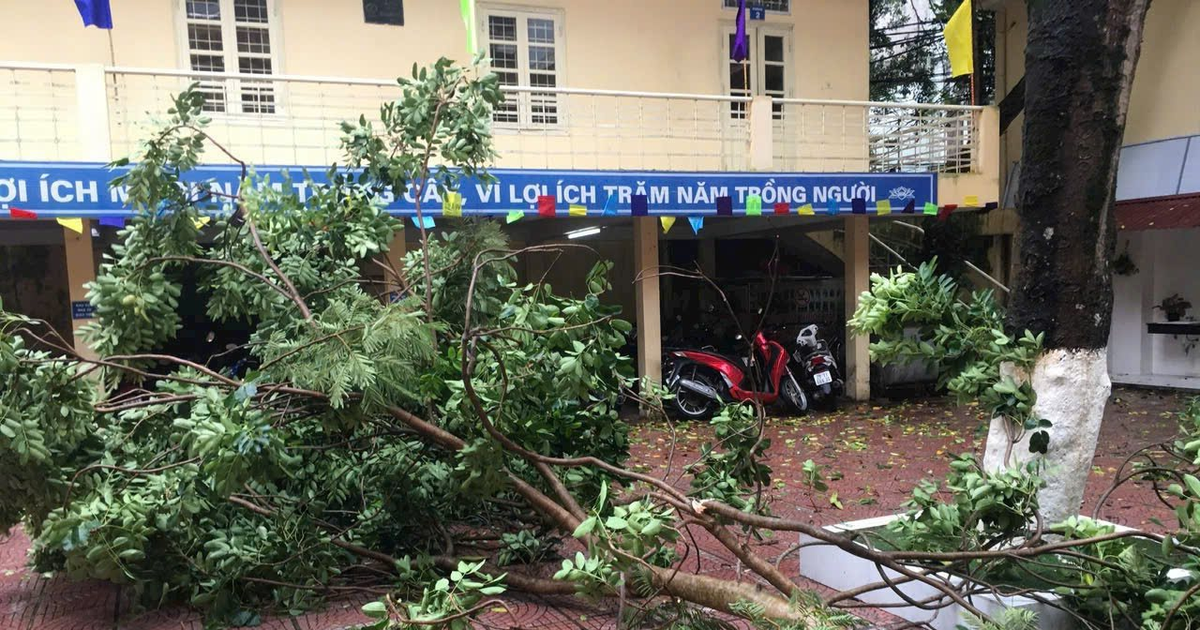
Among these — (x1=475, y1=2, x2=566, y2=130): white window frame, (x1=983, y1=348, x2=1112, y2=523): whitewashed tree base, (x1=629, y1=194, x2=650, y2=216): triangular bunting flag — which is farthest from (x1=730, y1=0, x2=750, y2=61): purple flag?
(x1=983, y1=348, x2=1112, y2=523): whitewashed tree base

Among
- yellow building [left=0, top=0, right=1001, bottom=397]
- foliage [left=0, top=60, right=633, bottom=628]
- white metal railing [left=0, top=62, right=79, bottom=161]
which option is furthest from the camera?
yellow building [left=0, top=0, right=1001, bottom=397]

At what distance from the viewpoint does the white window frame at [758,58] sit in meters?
10.1

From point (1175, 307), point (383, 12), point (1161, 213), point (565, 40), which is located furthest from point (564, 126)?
point (1175, 307)

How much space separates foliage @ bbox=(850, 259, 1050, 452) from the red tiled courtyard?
0.72ft

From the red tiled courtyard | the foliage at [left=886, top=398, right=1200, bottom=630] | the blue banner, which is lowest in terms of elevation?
the red tiled courtyard

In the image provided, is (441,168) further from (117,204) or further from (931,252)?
(931,252)

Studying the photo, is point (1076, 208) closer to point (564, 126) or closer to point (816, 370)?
point (816, 370)

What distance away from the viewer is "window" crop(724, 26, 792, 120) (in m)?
10.1

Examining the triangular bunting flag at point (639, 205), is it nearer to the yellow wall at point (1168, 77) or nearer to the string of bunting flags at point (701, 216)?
the string of bunting flags at point (701, 216)

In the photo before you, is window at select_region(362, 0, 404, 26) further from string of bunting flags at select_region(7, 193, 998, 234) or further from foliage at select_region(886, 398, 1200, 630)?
foliage at select_region(886, 398, 1200, 630)

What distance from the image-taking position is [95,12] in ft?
22.0

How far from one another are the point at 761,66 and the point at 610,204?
3612 millimetres

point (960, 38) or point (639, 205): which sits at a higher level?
point (960, 38)

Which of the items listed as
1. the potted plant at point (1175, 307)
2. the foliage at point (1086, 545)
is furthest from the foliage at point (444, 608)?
the potted plant at point (1175, 307)
